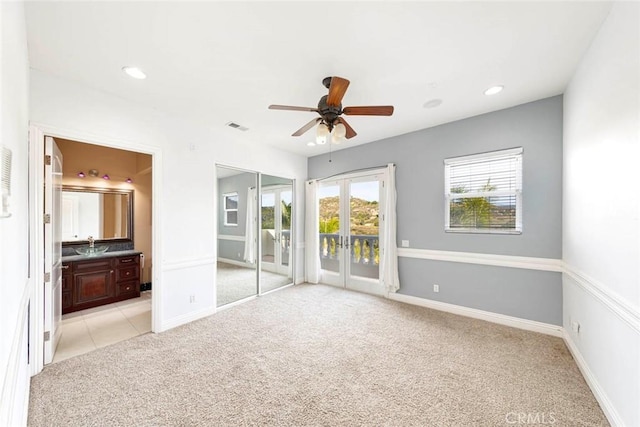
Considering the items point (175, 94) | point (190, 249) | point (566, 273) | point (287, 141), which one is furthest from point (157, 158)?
point (566, 273)

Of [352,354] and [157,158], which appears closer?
[352,354]

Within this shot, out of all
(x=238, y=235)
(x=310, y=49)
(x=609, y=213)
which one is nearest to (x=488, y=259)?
(x=609, y=213)

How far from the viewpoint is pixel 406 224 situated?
13.4ft

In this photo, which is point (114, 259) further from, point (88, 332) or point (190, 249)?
point (190, 249)

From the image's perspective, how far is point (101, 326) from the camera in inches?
127

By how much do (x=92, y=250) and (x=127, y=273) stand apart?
66 cm

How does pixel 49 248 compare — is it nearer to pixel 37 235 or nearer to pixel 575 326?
pixel 37 235

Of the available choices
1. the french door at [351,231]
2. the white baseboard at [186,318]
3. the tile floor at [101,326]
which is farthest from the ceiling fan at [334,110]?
the tile floor at [101,326]

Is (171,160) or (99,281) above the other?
(171,160)

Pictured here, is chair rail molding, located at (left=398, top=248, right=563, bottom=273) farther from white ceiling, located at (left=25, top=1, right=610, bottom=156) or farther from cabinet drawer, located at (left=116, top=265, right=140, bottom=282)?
cabinet drawer, located at (left=116, top=265, right=140, bottom=282)

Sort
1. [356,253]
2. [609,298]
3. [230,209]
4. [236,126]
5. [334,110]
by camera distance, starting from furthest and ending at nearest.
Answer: [356,253]
[230,209]
[236,126]
[334,110]
[609,298]

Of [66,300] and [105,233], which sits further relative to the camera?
[105,233]

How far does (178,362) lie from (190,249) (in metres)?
1.41

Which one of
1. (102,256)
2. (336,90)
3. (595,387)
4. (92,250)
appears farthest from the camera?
(92,250)
